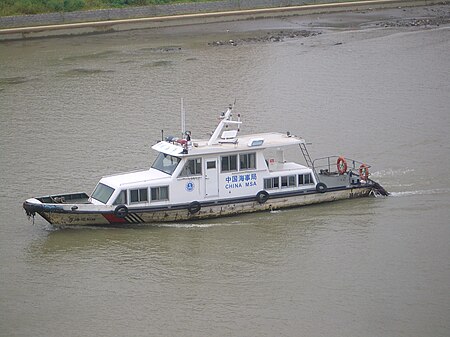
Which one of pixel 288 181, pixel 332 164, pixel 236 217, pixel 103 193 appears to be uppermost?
pixel 332 164

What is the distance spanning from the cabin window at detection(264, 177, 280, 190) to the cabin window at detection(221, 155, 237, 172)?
3.17ft

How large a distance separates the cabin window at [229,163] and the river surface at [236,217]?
4.14 feet

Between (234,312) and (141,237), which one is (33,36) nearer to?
(141,237)

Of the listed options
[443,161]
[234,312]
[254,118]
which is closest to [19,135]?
[254,118]

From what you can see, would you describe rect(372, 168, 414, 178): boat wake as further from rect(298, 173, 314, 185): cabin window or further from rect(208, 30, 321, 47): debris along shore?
rect(208, 30, 321, 47): debris along shore

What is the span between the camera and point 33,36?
58.2 metres

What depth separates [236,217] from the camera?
2542 cm

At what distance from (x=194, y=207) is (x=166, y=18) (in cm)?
3935

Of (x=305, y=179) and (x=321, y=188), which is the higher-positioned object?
(x=305, y=179)

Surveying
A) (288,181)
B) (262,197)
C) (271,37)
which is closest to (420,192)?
(288,181)

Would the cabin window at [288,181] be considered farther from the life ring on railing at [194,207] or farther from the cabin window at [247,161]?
the life ring on railing at [194,207]

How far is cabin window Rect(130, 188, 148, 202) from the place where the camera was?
24562 millimetres

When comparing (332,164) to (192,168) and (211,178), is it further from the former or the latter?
(192,168)

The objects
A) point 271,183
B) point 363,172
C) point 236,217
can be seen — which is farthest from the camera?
point 363,172
